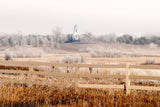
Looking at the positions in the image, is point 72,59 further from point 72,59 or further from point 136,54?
point 136,54

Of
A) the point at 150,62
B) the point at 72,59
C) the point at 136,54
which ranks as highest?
the point at 72,59

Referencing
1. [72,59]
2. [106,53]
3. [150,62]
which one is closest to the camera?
[72,59]

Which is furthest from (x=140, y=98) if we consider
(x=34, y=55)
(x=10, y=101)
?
(x=34, y=55)

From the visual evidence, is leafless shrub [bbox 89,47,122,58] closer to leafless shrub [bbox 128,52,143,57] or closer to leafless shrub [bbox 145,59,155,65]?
leafless shrub [bbox 128,52,143,57]

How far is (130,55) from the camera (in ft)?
183

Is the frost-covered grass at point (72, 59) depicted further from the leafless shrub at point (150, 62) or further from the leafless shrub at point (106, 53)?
the leafless shrub at point (106, 53)

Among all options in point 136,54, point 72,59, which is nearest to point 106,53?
point 136,54

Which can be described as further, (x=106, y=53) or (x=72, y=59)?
(x=106, y=53)

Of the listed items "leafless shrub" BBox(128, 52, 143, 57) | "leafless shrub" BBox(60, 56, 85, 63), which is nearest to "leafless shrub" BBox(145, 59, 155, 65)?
"leafless shrub" BBox(128, 52, 143, 57)

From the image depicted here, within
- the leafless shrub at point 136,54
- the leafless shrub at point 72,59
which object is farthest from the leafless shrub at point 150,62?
the leafless shrub at point 72,59

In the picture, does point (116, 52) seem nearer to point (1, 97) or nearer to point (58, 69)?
point (58, 69)

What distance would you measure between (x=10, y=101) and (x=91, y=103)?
2.31 meters

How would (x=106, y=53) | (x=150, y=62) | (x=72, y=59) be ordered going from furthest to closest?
(x=106, y=53) → (x=150, y=62) → (x=72, y=59)

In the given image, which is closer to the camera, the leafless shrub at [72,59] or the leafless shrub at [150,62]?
the leafless shrub at [72,59]
